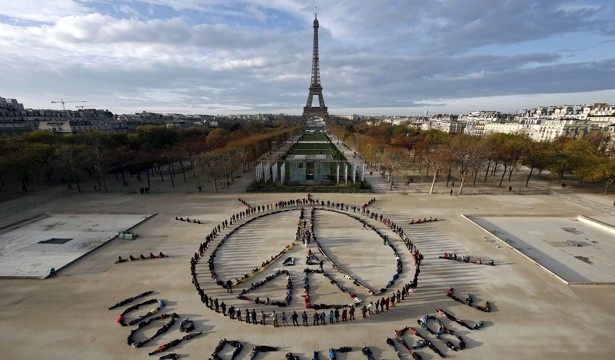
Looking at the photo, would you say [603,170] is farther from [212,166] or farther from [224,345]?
[212,166]

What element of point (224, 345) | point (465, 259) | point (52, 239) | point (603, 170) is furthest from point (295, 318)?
point (603, 170)

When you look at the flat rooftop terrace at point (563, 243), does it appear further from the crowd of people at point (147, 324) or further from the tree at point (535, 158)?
the crowd of people at point (147, 324)

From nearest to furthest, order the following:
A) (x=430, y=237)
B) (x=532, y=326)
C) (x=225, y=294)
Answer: (x=532, y=326) → (x=225, y=294) → (x=430, y=237)

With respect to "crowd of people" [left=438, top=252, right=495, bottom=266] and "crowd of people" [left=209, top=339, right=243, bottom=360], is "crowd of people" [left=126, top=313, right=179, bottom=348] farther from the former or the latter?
"crowd of people" [left=438, top=252, right=495, bottom=266]

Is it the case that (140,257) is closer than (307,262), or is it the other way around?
(307,262)

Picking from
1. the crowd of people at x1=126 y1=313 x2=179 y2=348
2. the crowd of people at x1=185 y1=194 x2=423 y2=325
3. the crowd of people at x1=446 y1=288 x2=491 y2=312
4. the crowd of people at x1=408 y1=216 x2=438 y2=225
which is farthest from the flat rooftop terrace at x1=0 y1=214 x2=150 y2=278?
the crowd of people at x1=408 y1=216 x2=438 y2=225

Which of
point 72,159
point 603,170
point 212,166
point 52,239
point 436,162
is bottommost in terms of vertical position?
point 52,239

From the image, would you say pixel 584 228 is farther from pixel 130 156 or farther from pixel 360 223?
pixel 130 156

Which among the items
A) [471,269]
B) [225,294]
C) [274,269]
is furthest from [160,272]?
[471,269]
